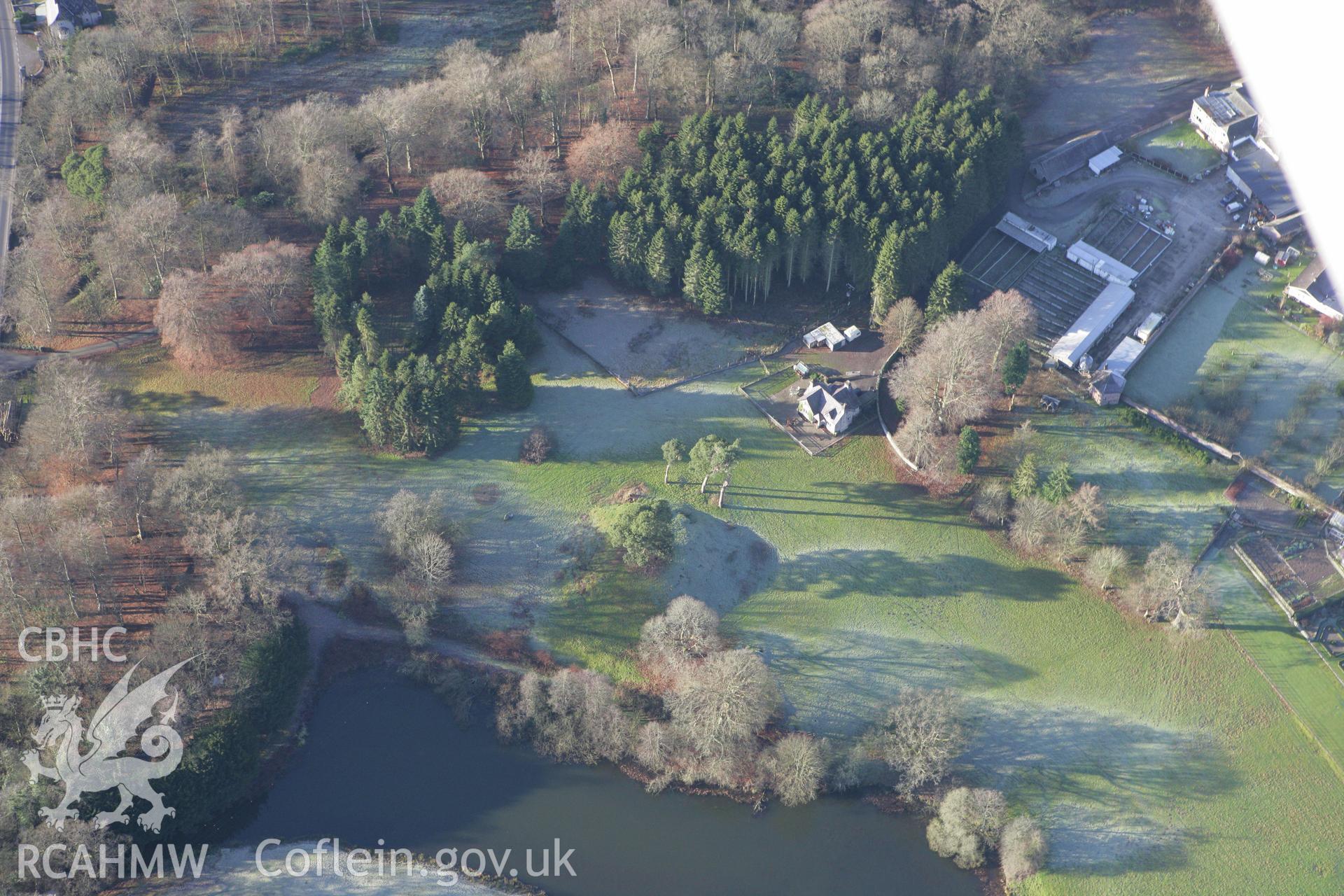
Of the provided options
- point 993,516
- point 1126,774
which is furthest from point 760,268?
point 1126,774

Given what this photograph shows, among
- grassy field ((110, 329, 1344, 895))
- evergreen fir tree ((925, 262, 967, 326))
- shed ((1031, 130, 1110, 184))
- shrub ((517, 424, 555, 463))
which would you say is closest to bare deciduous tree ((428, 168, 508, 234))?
grassy field ((110, 329, 1344, 895))

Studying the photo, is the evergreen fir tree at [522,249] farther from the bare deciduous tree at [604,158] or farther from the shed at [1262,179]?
the shed at [1262,179]

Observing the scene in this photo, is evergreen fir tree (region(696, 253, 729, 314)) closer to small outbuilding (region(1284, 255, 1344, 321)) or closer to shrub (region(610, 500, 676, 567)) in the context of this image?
shrub (region(610, 500, 676, 567))

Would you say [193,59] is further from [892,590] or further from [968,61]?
[892,590]

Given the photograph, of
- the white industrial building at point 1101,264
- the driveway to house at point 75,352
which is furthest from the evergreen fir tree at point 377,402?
the white industrial building at point 1101,264

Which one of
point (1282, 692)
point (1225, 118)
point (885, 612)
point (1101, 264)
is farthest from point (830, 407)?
point (1225, 118)

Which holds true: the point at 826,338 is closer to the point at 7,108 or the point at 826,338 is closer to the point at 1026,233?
the point at 1026,233

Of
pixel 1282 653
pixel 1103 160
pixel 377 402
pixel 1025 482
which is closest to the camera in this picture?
pixel 1282 653
